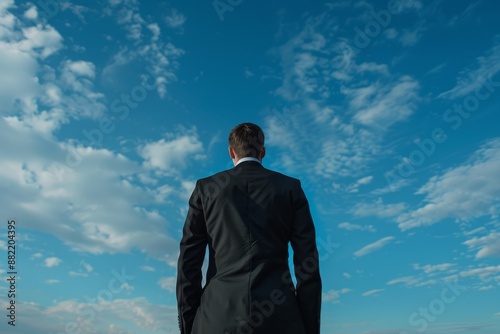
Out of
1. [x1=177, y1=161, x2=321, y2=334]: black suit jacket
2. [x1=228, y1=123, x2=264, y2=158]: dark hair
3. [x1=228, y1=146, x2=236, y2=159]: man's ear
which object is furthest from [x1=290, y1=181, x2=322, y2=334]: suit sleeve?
[x1=228, y1=146, x2=236, y2=159]: man's ear

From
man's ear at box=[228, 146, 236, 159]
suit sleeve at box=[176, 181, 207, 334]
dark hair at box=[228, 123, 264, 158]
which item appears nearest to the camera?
suit sleeve at box=[176, 181, 207, 334]

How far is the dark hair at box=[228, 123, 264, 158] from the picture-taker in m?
5.53

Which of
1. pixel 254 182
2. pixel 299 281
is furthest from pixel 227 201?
pixel 299 281

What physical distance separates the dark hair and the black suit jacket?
152 mm

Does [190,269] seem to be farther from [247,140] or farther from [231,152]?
[247,140]

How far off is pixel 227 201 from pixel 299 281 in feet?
3.74

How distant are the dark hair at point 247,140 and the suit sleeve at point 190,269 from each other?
2.86 feet

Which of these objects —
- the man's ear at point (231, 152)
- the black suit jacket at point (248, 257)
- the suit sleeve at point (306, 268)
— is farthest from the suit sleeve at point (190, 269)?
the suit sleeve at point (306, 268)

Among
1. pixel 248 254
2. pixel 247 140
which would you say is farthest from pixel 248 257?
pixel 247 140

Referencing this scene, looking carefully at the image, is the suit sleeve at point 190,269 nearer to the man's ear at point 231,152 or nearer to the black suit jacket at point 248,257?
the black suit jacket at point 248,257

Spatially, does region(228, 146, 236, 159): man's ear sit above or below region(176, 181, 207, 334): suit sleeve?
above

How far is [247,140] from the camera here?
18.1ft

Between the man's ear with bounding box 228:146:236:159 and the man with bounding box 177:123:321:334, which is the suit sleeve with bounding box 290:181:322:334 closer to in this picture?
the man with bounding box 177:123:321:334

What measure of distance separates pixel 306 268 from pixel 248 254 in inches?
24.9
